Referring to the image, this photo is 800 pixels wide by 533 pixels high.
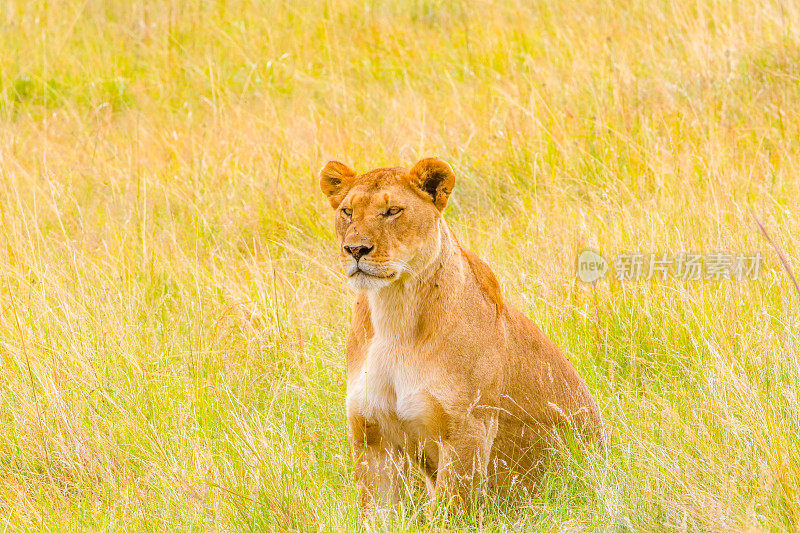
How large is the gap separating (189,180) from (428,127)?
178cm

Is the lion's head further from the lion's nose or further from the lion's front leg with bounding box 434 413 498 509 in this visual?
the lion's front leg with bounding box 434 413 498 509

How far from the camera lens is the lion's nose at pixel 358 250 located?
3.40 meters

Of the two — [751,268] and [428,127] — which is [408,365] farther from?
[428,127]

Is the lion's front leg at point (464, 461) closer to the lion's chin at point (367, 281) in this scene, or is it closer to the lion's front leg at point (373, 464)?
the lion's front leg at point (373, 464)

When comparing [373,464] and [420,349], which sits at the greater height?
[420,349]

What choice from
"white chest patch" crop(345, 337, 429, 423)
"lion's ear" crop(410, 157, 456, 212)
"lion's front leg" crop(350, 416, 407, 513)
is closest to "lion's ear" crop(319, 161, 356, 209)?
"lion's ear" crop(410, 157, 456, 212)

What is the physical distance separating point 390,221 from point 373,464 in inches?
33.1

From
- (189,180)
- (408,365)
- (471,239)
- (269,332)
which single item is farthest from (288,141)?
(408,365)

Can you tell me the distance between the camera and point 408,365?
3535 mm

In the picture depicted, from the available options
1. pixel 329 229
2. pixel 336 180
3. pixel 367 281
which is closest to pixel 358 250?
pixel 367 281

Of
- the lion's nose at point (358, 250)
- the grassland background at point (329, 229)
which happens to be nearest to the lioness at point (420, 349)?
the lion's nose at point (358, 250)

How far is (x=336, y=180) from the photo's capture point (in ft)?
12.6

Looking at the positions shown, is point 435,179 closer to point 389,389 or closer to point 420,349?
point 420,349

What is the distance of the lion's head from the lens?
3428mm
